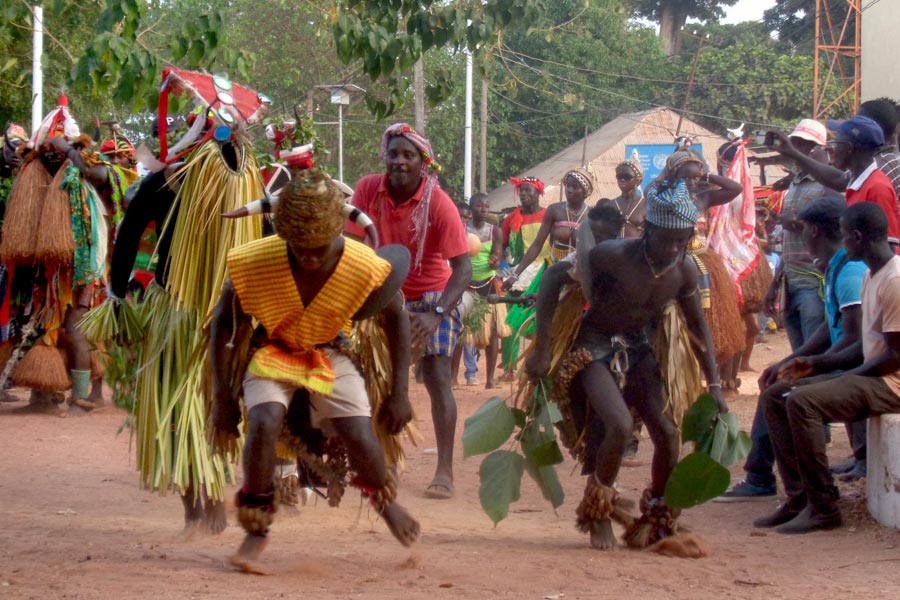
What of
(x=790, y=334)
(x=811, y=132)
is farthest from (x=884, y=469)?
(x=811, y=132)

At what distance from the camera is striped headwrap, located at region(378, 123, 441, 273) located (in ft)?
20.0

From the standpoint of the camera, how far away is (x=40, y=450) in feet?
25.5

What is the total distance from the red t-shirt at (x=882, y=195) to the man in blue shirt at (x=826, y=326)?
0.19m

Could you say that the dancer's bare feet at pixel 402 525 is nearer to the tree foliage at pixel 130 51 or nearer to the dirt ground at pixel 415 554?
the dirt ground at pixel 415 554

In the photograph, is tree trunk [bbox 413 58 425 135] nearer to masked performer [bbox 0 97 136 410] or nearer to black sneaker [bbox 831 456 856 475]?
masked performer [bbox 0 97 136 410]

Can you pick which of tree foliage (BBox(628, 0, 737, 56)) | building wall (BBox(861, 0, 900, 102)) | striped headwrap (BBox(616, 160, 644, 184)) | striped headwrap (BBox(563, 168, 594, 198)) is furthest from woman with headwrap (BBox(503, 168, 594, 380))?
tree foliage (BBox(628, 0, 737, 56))

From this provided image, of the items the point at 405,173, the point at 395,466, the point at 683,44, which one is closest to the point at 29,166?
the point at 405,173

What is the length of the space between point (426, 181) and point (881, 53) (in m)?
9.65

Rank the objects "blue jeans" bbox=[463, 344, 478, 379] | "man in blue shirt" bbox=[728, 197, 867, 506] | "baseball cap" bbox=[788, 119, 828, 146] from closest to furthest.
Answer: "man in blue shirt" bbox=[728, 197, 867, 506] → "baseball cap" bbox=[788, 119, 828, 146] → "blue jeans" bbox=[463, 344, 478, 379]

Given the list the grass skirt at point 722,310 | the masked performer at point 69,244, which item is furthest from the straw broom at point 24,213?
the grass skirt at point 722,310

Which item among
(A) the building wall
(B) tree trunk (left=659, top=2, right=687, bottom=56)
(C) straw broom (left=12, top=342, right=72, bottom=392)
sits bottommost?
(C) straw broom (left=12, top=342, right=72, bottom=392)

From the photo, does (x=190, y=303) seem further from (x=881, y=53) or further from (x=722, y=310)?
(x=881, y=53)

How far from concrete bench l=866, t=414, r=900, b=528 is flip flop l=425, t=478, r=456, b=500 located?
6.96ft

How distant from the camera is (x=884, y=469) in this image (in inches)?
211
